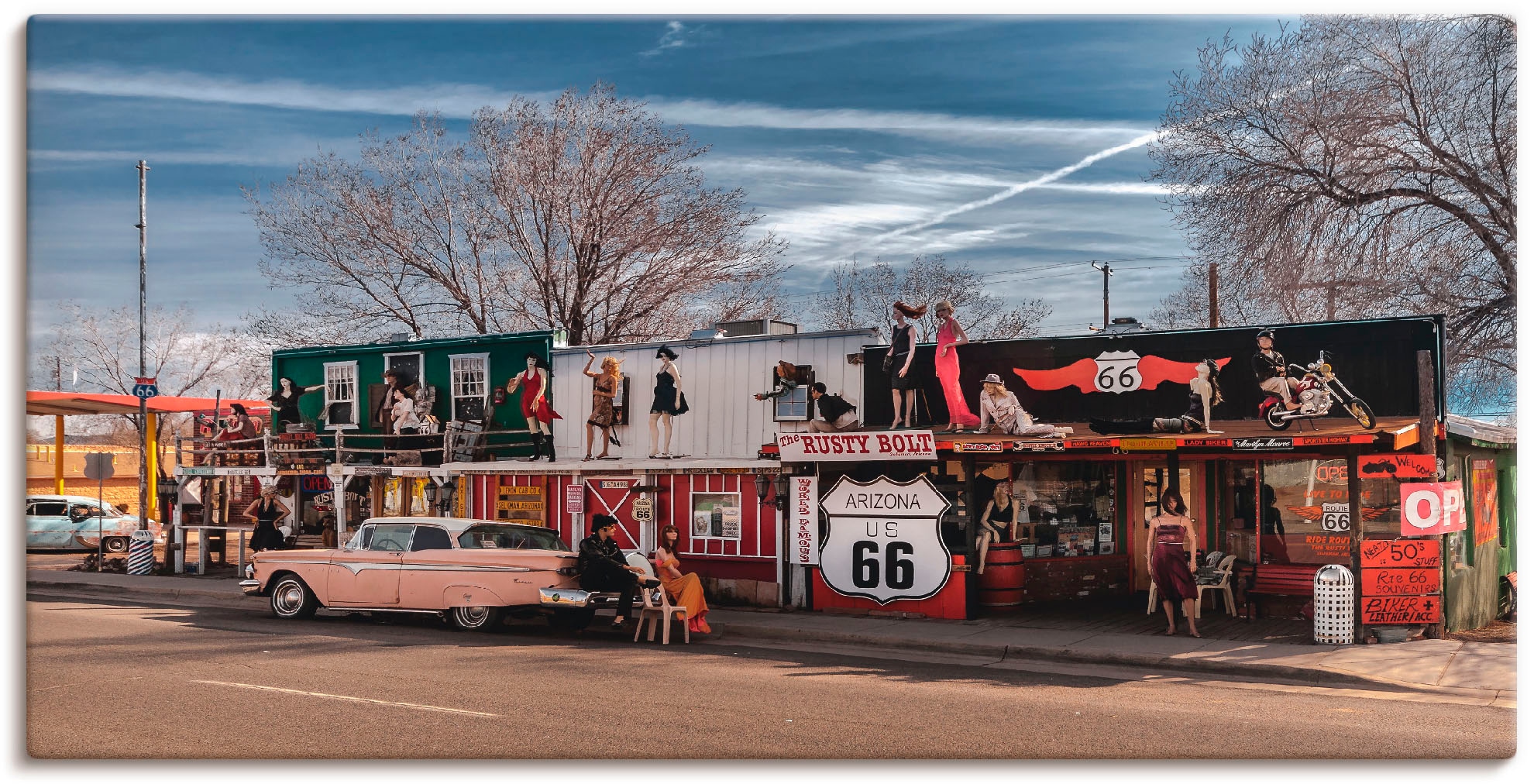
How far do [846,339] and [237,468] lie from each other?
13.2 metres

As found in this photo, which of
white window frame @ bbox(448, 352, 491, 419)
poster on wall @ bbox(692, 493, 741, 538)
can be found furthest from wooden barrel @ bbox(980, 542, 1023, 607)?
white window frame @ bbox(448, 352, 491, 419)

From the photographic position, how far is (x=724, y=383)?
21.1 metres

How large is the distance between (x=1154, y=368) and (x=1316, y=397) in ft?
6.96

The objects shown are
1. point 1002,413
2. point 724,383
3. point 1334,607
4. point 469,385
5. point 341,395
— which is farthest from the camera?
point 341,395

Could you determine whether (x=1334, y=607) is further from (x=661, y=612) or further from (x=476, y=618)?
(x=476, y=618)

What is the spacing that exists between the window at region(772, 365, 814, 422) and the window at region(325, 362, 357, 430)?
426 inches

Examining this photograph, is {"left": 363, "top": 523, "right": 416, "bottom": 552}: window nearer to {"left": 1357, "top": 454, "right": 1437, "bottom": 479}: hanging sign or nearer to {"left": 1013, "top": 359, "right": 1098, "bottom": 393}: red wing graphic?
{"left": 1013, "top": 359, "right": 1098, "bottom": 393}: red wing graphic

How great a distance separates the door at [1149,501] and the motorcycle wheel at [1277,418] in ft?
14.6

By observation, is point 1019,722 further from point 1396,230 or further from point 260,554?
point 1396,230

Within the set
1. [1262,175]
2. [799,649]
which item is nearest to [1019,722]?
[799,649]

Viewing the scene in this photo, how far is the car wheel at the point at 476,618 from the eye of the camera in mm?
16125

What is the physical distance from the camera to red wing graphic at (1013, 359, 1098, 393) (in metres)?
17.4

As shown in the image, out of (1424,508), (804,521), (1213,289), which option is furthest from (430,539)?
(1213,289)

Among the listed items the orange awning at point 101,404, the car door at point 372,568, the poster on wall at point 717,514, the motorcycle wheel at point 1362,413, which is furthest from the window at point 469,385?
the motorcycle wheel at point 1362,413
